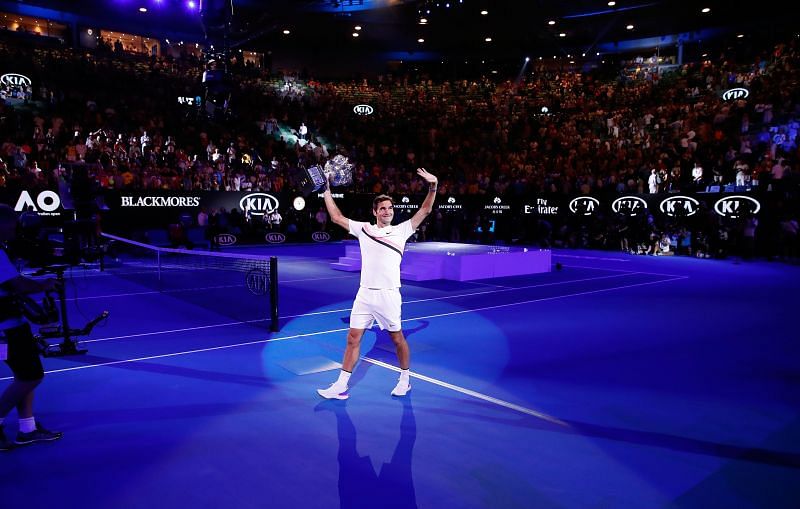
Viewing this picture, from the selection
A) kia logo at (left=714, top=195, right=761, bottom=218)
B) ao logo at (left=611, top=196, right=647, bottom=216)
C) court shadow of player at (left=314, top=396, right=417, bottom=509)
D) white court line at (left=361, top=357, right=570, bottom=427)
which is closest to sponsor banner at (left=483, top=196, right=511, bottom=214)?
ao logo at (left=611, top=196, right=647, bottom=216)

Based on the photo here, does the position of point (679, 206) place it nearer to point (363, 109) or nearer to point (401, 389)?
point (401, 389)

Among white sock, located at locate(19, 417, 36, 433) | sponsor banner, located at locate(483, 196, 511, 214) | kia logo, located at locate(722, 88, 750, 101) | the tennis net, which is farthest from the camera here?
sponsor banner, located at locate(483, 196, 511, 214)

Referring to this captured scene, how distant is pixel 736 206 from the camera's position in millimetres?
19578

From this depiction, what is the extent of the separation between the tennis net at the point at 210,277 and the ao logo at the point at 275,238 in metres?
5.87

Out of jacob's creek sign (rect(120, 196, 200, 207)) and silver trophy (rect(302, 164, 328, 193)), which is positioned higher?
jacob's creek sign (rect(120, 196, 200, 207))

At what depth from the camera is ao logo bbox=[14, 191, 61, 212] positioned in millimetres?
17547

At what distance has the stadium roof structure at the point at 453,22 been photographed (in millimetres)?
32656

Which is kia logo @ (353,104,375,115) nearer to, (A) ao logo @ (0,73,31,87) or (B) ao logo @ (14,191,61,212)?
(A) ao logo @ (0,73,31,87)

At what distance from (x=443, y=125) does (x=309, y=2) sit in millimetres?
11007

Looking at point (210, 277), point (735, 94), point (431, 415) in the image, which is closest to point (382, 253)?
point (431, 415)

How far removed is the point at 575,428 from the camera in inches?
180

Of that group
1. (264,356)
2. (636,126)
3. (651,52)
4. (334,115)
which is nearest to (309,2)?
(334,115)

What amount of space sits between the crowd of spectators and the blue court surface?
1181cm

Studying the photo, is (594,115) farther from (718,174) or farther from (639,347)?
(639,347)
